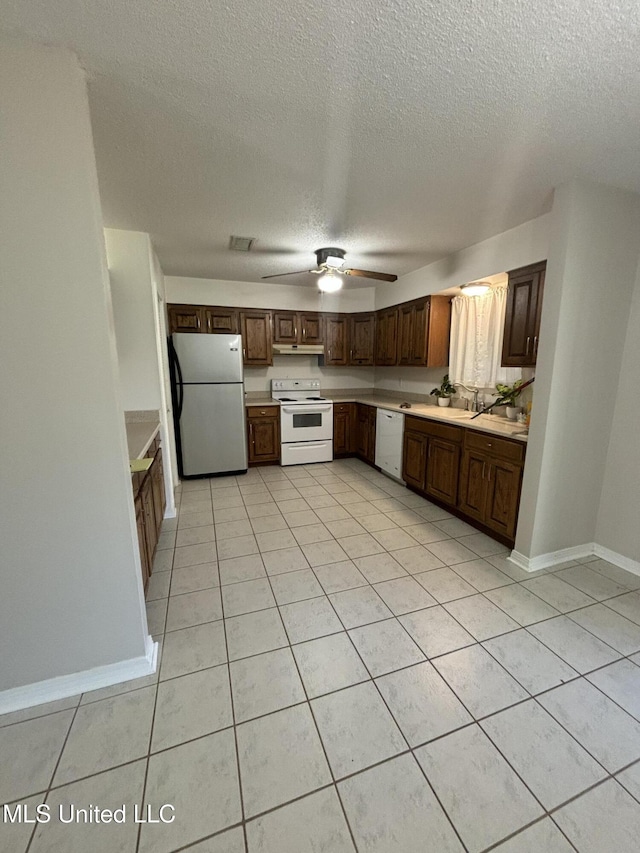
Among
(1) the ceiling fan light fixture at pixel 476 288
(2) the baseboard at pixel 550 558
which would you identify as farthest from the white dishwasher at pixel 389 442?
(2) the baseboard at pixel 550 558

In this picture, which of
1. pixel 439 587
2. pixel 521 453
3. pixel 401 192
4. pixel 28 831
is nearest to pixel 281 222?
pixel 401 192

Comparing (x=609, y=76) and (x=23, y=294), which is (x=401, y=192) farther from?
(x=23, y=294)

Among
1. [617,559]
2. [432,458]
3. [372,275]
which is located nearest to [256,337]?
[372,275]

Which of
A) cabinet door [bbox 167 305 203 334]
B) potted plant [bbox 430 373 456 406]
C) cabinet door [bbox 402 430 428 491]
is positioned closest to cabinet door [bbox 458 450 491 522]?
cabinet door [bbox 402 430 428 491]

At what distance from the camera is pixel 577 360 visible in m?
2.15

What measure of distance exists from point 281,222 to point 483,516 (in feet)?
9.13

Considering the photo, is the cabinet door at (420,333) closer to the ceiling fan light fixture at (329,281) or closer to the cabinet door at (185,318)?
the ceiling fan light fixture at (329,281)

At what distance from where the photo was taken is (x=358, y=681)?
60.4 inches

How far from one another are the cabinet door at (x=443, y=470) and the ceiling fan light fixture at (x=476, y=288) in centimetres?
148

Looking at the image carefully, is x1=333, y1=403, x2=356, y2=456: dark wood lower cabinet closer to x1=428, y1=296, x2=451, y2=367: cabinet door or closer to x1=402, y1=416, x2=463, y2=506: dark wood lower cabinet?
x1=402, y1=416, x2=463, y2=506: dark wood lower cabinet

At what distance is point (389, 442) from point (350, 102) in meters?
3.18

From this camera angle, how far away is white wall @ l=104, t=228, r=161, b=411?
8.91 feet

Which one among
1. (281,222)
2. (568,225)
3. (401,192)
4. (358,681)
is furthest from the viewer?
(281,222)

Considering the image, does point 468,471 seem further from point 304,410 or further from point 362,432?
point 304,410
